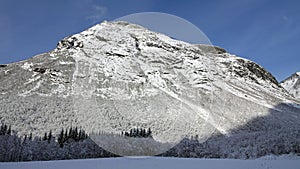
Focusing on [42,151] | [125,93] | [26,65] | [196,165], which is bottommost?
[196,165]

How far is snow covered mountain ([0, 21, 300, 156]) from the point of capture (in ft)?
322

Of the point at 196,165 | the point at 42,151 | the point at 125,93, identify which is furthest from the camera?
the point at 125,93

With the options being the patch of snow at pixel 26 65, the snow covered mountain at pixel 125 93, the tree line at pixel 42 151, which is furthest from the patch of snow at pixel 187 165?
the patch of snow at pixel 26 65

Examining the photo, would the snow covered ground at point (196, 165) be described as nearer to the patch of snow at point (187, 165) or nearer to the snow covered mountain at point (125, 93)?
the patch of snow at point (187, 165)

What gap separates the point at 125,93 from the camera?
119 meters

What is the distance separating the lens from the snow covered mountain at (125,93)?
98131 mm

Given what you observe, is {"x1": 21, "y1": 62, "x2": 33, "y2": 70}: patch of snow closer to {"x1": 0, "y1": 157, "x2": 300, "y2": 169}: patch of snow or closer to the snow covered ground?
{"x1": 0, "y1": 157, "x2": 300, "y2": 169}: patch of snow

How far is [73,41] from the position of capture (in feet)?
643

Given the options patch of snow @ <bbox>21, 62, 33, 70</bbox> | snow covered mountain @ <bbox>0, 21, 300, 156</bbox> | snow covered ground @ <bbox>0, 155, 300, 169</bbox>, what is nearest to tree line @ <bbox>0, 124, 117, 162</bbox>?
snow covered mountain @ <bbox>0, 21, 300, 156</bbox>

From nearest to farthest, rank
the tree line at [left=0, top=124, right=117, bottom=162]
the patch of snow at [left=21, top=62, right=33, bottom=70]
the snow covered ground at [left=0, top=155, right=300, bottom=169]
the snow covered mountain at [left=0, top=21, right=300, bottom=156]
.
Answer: the snow covered ground at [left=0, top=155, right=300, bottom=169] < the tree line at [left=0, top=124, right=117, bottom=162] < the snow covered mountain at [left=0, top=21, right=300, bottom=156] < the patch of snow at [left=21, top=62, right=33, bottom=70]

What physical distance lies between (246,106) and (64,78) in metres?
93.8

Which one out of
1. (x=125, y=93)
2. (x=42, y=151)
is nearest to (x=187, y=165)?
(x=42, y=151)

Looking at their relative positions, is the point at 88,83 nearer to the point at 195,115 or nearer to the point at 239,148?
the point at 195,115

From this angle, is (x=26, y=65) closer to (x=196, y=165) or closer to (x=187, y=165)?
(x=187, y=165)
